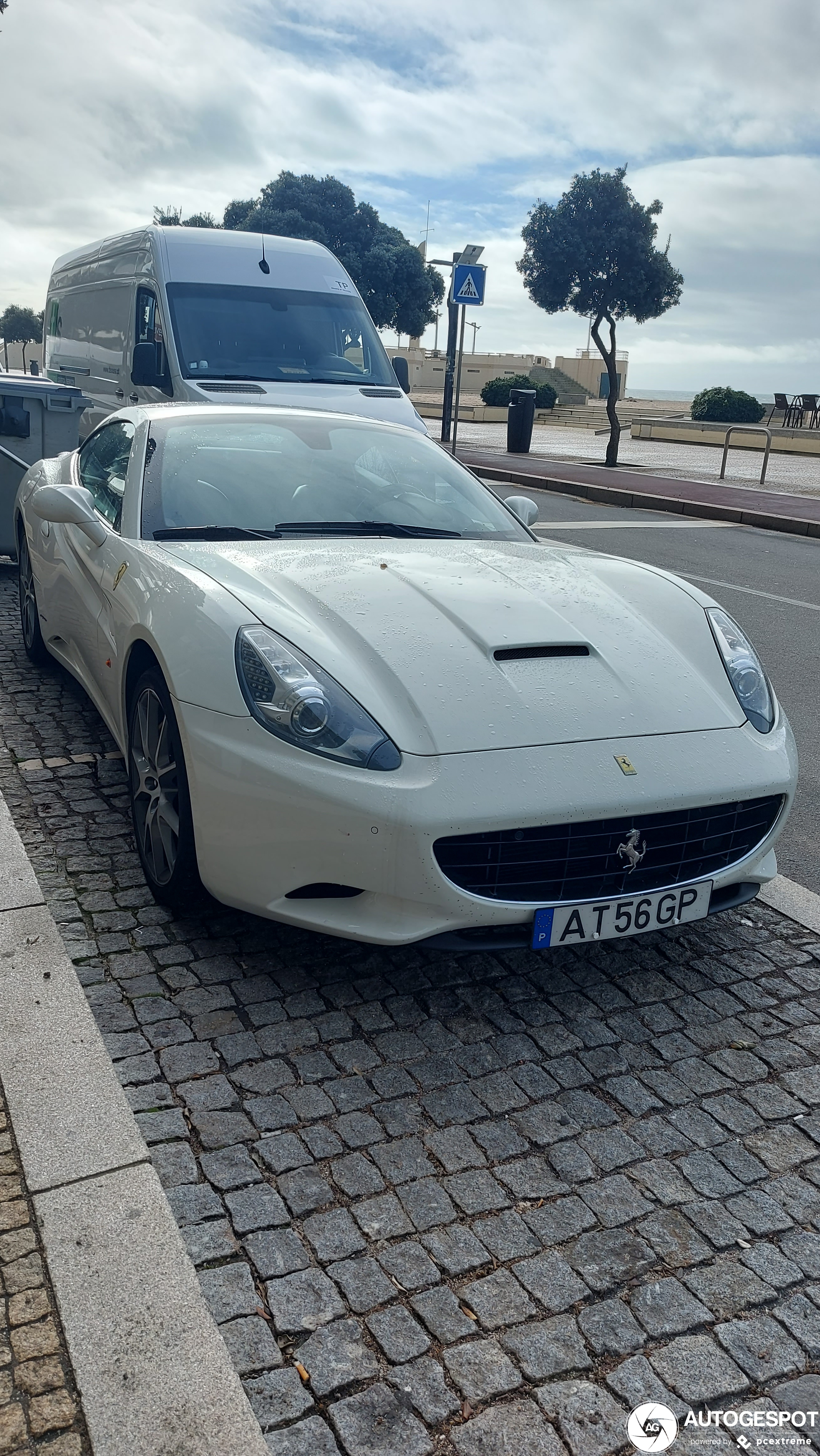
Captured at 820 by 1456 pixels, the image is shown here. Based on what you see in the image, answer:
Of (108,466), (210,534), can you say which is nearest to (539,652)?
(210,534)

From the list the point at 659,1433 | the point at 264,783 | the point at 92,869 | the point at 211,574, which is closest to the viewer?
the point at 659,1433

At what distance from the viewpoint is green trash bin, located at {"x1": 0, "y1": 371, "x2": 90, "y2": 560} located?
8375 mm

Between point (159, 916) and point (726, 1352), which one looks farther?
point (159, 916)

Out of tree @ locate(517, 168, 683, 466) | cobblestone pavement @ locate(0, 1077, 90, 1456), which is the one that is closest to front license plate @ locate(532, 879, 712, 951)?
cobblestone pavement @ locate(0, 1077, 90, 1456)

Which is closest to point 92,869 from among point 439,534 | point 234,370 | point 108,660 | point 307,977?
point 108,660

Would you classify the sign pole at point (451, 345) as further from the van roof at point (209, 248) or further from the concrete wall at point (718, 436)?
the van roof at point (209, 248)

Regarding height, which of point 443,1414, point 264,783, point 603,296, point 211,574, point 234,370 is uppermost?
point 603,296

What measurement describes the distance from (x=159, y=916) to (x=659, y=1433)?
201 cm

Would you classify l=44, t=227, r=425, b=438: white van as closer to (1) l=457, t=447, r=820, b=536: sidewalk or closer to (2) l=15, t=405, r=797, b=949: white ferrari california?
(2) l=15, t=405, r=797, b=949: white ferrari california

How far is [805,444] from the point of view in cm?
3216

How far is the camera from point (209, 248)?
9.58 metres

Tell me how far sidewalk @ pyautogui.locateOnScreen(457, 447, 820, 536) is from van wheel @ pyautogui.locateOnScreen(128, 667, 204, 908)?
12.3 m

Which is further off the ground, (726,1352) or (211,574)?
(211,574)

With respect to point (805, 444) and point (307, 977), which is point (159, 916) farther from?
point (805, 444)
